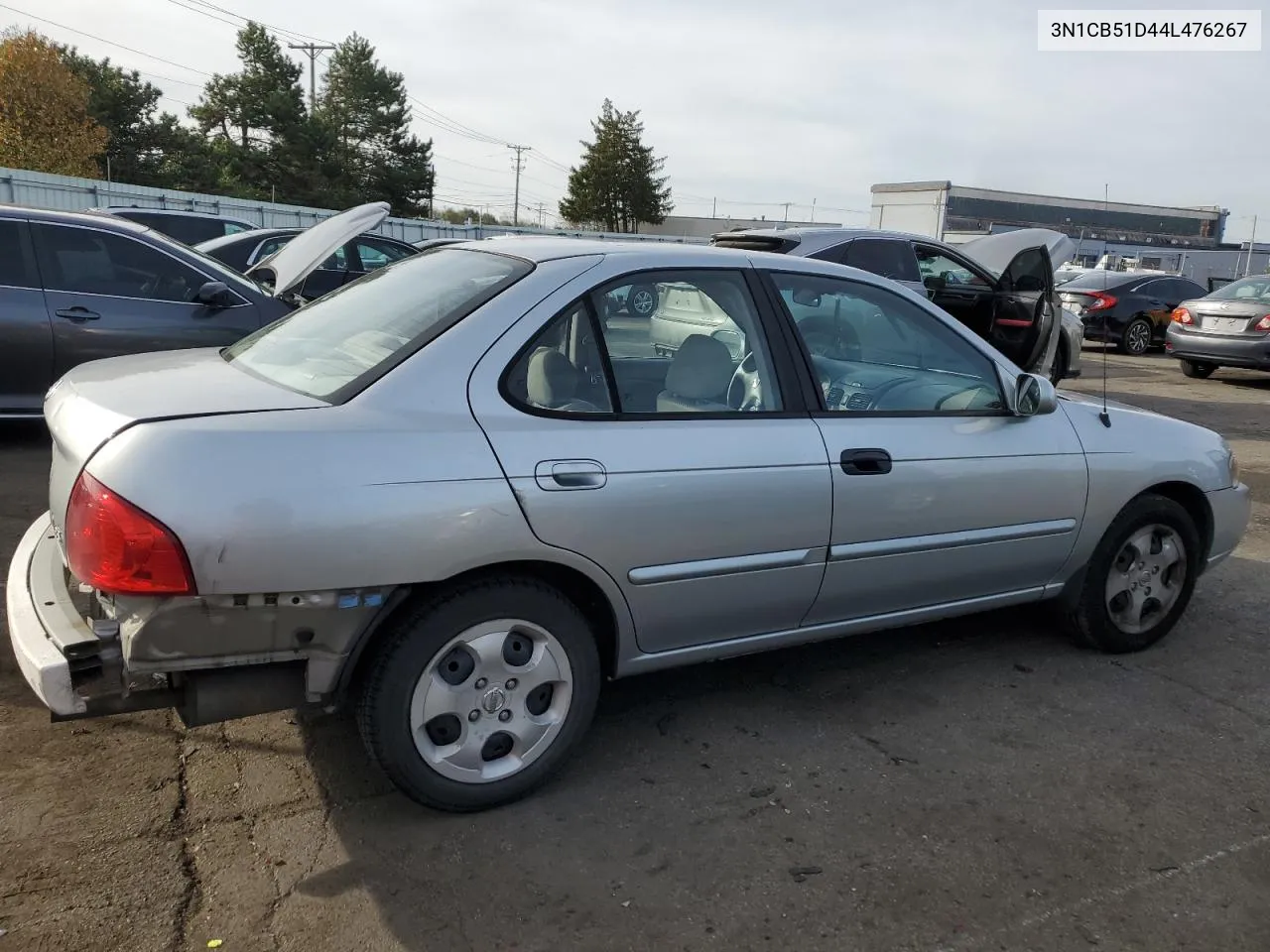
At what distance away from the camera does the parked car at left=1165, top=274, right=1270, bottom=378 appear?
517 inches

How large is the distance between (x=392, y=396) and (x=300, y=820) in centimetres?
122

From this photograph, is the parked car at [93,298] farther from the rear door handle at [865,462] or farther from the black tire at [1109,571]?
the black tire at [1109,571]

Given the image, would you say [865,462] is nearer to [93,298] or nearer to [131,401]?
[131,401]

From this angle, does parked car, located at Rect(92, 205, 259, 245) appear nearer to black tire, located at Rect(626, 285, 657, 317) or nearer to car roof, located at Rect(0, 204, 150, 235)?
car roof, located at Rect(0, 204, 150, 235)

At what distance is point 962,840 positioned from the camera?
2912 mm

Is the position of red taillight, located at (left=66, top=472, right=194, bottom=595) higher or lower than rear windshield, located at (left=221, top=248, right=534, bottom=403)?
lower

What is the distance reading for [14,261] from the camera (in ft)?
20.6

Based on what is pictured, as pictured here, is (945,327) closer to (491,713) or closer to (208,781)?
(491,713)

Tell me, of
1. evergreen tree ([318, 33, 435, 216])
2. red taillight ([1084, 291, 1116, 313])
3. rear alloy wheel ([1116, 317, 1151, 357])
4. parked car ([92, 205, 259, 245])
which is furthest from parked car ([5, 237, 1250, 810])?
evergreen tree ([318, 33, 435, 216])

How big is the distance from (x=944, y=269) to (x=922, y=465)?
679 cm

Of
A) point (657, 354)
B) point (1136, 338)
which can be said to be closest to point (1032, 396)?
point (657, 354)

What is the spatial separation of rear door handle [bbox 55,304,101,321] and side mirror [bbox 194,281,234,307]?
0.62m

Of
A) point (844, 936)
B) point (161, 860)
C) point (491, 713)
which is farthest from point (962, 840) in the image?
point (161, 860)

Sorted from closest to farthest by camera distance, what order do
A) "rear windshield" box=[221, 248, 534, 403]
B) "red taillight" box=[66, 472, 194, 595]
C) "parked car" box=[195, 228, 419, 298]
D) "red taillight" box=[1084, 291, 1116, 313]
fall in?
"red taillight" box=[66, 472, 194, 595] → "rear windshield" box=[221, 248, 534, 403] → "parked car" box=[195, 228, 419, 298] → "red taillight" box=[1084, 291, 1116, 313]
